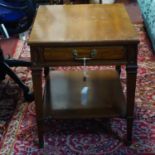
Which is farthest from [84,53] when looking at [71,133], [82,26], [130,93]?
[71,133]

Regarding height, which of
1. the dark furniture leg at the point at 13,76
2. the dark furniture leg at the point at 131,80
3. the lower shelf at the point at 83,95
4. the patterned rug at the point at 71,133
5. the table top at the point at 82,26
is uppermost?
the table top at the point at 82,26

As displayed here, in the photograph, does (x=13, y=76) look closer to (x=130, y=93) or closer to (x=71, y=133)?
(x=71, y=133)

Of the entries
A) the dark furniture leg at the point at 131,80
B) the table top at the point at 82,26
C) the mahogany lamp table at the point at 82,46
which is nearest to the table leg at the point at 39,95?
the mahogany lamp table at the point at 82,46

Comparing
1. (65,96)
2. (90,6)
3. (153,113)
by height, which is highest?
(90,6)

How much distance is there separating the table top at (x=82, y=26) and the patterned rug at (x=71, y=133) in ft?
1.43

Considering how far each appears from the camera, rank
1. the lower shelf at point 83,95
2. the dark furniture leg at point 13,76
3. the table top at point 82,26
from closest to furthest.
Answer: the table top at point 82,26 < the lower shelf at point 83,95 < the dark furniture leg at point 13,76

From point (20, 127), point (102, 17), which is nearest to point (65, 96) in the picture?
point (20, 127)

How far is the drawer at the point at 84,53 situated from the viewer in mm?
1471

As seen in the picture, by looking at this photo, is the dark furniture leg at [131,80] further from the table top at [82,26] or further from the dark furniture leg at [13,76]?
the dark furniture leg at [13,76]

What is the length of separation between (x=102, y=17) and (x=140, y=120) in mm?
636

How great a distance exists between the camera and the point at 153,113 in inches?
77.4

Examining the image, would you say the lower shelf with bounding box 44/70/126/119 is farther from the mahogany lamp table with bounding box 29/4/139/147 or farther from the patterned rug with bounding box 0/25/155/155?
the patterned rug with bounding box 0/25/155/155

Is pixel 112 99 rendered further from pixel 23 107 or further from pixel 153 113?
pixel 23 107

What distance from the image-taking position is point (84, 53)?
1.48 m
